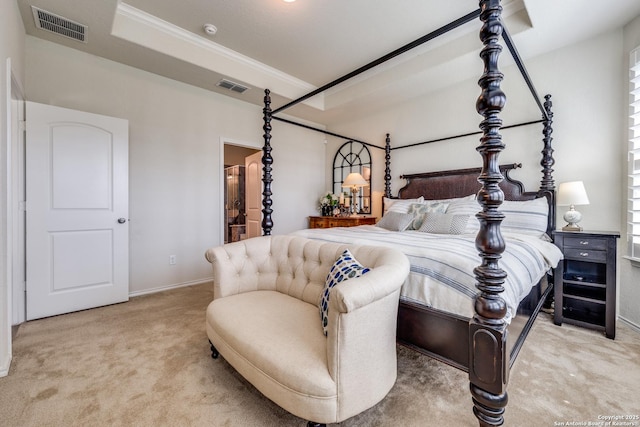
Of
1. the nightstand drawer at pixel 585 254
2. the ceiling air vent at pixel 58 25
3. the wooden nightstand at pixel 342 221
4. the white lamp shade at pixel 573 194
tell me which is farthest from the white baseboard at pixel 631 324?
the ceiling air vent at pixel 58 25

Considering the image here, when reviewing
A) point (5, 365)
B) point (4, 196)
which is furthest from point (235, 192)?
point (5, 365)

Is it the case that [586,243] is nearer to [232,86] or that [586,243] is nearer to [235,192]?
[232,86]

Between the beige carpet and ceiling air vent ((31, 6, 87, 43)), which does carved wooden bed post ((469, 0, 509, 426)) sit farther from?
ceiling air vent ((31, 6, 87, 43))

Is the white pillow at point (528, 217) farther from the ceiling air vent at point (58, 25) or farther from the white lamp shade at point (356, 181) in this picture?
the ceiling air vent at point (58, 25)

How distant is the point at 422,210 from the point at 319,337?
227cm

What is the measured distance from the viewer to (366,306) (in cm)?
120

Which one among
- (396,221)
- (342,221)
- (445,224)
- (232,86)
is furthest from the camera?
(342,221)

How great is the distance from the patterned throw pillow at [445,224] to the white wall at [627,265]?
1.43 metres

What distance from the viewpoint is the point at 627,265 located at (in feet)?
8.46

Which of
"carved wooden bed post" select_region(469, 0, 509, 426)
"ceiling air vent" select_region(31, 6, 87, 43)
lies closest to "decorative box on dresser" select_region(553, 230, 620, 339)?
"carved wooden bed post" select_region(469, 0, 509, 426)

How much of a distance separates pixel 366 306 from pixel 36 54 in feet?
12.9

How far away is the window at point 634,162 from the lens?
244 cm

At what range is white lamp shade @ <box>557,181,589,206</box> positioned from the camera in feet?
8.35

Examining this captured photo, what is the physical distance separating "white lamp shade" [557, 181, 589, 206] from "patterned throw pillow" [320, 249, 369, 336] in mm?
2286
